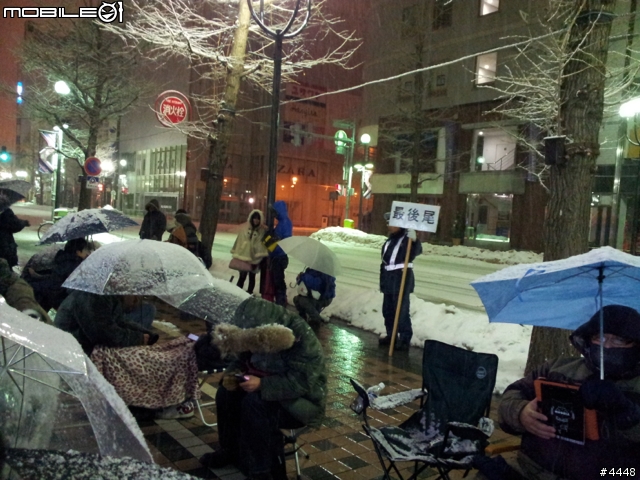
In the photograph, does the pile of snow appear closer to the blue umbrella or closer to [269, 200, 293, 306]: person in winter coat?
[269, 200, 293, 306]: person in winter coat

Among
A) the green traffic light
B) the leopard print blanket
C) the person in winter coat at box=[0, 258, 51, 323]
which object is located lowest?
the leopard print blanket

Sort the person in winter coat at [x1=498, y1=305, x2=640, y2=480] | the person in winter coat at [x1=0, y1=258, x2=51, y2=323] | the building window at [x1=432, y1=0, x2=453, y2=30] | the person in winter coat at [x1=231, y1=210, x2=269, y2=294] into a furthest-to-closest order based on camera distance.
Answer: the building window at [x1=432, y1=0, x2=453, y2=30]
the person in winter coat at [x1=231, y1=210, x2=269, y2=294]
the person in winter coat at [x1=0, y1=258, x2=51, y2=323]
the person in winter coat at [x1=498, y1=305, x2=640, y2=480]

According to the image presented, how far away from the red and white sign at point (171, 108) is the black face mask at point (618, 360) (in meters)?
13.0

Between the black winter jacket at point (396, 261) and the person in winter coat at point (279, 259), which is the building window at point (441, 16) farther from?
the black winter jacket at point (396, 261)

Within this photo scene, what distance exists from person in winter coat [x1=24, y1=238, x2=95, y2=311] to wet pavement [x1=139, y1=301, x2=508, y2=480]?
6.94 ft

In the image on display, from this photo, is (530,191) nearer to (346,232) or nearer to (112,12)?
(346,232)

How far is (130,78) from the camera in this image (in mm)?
24219

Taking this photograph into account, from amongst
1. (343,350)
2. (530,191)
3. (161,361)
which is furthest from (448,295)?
(530,191)

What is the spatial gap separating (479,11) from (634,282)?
1225 inches

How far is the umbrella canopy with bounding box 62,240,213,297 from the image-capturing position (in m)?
4.14

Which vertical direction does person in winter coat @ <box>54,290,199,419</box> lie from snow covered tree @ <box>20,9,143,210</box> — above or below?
below

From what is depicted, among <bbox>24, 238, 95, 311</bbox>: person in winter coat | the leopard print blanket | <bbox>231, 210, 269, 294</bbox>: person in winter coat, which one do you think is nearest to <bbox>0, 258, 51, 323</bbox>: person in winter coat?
the leopard print blanket

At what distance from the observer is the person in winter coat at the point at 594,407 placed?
2543mm

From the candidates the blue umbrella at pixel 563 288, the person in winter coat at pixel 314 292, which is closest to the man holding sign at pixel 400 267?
the person in winter coat at pixel 314 292
